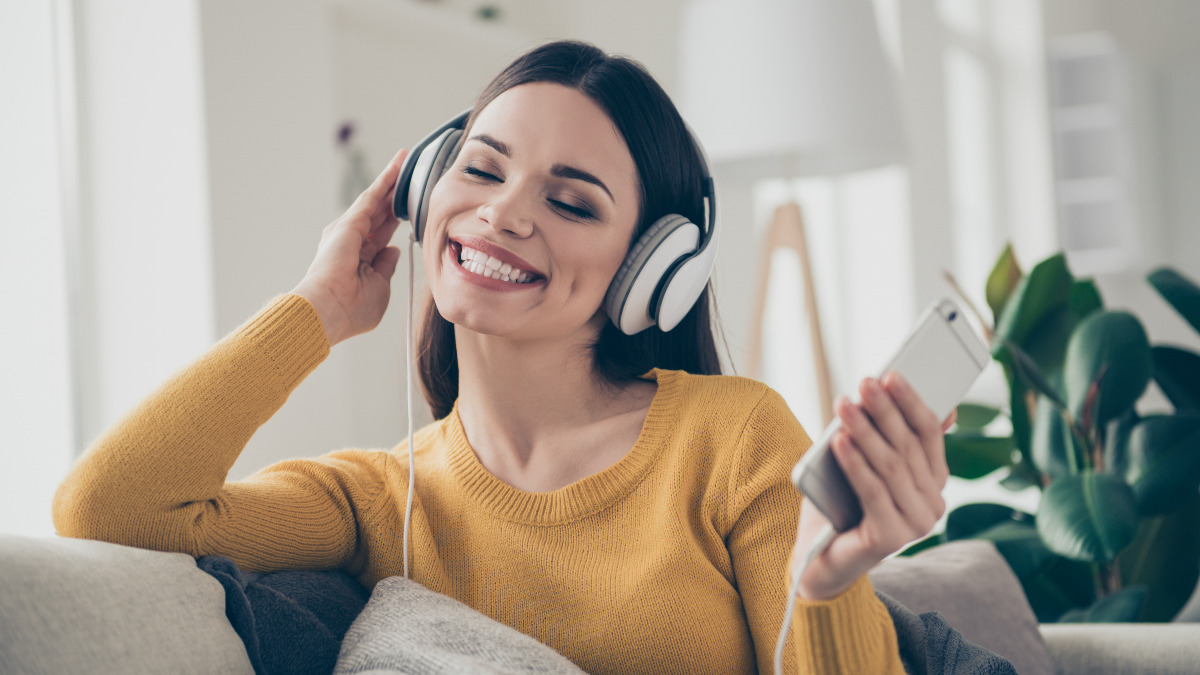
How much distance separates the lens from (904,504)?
2.28ft

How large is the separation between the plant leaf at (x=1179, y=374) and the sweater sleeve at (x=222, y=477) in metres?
1.53

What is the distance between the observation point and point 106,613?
29.7 inches

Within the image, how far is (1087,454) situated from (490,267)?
4.45 feet

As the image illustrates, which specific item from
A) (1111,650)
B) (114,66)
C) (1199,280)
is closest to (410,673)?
(1111,650)

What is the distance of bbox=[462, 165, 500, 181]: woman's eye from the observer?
109cm

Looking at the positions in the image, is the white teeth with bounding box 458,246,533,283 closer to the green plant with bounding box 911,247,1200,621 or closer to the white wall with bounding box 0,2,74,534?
the green plant with bounding box 911,247,1200,621

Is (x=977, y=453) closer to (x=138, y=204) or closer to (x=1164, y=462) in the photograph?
(x=1164, y=462)

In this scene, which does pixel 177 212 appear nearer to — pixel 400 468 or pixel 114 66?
pixel 114 66

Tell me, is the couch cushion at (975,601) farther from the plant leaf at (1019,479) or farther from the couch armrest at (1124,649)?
the plant leaf at (1019,479)

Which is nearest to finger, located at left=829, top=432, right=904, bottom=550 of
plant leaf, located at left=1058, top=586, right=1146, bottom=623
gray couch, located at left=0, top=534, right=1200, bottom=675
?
gray couch, located at left=0, top=534, right=1200, bottom=675

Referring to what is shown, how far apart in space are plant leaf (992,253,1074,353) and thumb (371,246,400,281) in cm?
118

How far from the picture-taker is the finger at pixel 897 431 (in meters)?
0.69

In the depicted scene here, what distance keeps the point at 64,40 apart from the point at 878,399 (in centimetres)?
222

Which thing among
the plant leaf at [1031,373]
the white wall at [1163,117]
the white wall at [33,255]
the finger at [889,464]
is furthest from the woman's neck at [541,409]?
the white wall at [1163,117]
